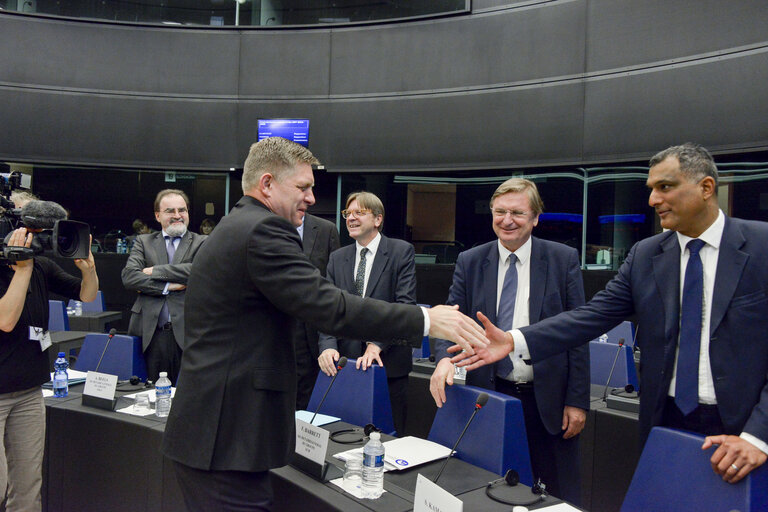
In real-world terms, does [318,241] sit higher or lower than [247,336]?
higher

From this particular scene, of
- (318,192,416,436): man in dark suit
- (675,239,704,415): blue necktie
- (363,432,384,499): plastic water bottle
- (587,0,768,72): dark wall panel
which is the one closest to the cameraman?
(318,192,416,436): man in dark suit

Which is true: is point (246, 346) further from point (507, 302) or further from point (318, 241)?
point (318, 241)

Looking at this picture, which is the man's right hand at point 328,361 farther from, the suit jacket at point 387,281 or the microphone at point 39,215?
the microphone at point 39,215

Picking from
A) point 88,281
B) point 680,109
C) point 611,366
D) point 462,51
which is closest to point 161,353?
point 88,281

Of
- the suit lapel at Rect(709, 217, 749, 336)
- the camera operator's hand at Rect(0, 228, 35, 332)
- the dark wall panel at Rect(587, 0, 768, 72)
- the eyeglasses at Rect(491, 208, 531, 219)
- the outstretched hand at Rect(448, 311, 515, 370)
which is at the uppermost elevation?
the dark wall panel at Rect(587, 0, 768, 72)

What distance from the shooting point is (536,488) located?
5.59 feet

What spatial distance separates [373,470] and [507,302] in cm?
102

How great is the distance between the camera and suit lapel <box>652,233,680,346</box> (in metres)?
1.88

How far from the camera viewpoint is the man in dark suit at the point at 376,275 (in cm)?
310

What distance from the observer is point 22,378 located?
229cm

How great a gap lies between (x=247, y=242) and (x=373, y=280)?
175 cm

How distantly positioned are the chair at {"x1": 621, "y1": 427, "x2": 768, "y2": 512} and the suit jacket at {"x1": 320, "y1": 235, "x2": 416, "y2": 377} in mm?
1543

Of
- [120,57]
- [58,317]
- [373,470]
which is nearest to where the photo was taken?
[373,470]

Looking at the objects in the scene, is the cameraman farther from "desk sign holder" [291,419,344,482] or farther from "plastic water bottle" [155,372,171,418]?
"desk sign holder" [291,419,344,482]
